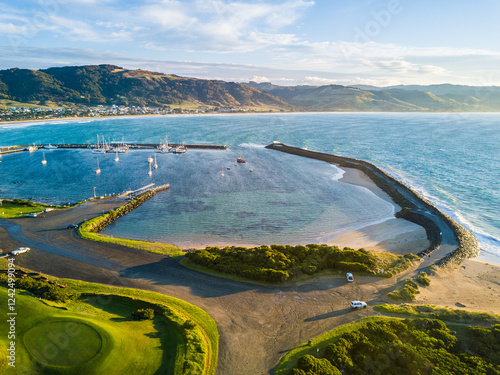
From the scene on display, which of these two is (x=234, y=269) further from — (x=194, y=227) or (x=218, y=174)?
(x=218, y=174)

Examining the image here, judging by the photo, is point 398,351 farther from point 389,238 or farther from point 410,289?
point 389,238

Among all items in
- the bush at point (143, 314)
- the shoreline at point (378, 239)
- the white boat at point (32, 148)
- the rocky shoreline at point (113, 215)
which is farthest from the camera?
the white boat at point (32, 148)

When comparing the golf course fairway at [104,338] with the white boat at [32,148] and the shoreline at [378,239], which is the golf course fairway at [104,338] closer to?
the shoreline at [378,239]

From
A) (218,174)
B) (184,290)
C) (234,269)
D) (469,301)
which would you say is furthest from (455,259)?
(218,174)

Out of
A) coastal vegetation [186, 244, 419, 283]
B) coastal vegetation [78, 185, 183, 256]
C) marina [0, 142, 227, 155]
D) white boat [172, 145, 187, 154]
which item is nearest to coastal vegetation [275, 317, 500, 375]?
coastal vegetation [186, 244, 419, 283]

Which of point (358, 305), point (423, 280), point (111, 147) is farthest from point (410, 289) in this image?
point (111, 147)

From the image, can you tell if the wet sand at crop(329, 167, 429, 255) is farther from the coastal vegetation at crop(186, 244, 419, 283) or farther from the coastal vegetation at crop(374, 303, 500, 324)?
the coastal vegetation at crop(374, 303, 500, 324)

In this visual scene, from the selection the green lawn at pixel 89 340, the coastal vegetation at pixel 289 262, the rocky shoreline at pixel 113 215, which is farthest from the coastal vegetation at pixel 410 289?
the rocky shoreline at pixel 113 215
